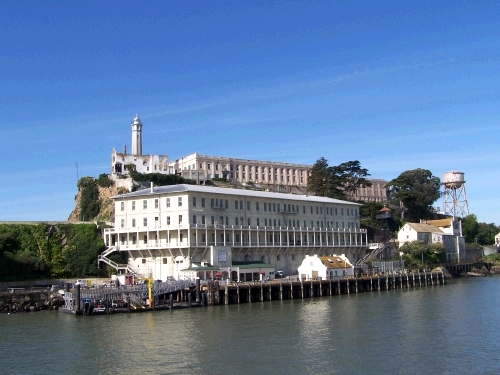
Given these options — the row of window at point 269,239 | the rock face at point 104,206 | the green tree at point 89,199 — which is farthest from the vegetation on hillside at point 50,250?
the green tree at point 89,199

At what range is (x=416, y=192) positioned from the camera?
378 feet

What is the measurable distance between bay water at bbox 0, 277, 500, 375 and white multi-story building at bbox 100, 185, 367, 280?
14.7 m

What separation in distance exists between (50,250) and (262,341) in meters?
40.5

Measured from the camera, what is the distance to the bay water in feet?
102

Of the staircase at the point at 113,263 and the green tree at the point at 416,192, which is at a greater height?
the green tree at the point at 416,192

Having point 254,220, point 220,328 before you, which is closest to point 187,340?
point 220,328

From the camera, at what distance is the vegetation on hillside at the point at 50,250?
213ft

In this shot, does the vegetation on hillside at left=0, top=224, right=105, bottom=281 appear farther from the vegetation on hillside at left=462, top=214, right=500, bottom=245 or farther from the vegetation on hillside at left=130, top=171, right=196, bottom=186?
the vegetation on hillside at left=462, top=214, right=500, bottom=245

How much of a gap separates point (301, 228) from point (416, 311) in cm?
3226

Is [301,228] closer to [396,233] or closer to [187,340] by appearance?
[396,233]

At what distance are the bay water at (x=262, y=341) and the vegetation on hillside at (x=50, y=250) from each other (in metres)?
14.7

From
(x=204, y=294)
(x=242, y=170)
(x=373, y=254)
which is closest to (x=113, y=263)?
(x=204, y=294)

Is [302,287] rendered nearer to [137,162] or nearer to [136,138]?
[137,162]

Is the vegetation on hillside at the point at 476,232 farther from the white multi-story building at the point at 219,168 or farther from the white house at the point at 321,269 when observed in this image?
the white house at the point at 321,269
